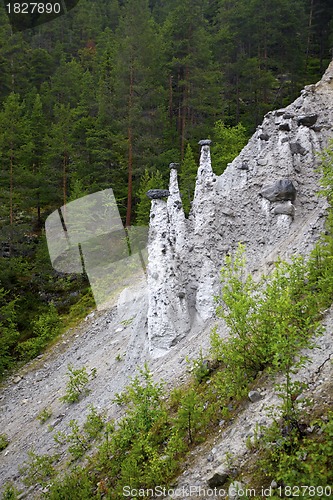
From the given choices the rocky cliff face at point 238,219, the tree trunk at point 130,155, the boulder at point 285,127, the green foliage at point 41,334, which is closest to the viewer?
the rocky cliff face at point 238,219

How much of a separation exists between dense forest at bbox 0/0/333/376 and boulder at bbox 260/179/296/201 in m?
11.4

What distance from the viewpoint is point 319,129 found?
14.2 meters

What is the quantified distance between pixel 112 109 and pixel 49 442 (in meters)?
22.2

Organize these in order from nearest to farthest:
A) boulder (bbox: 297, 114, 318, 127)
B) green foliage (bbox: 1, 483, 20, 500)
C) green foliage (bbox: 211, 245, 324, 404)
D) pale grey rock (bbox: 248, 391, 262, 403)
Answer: green foliage (bbox: 211, 245, 324, 404)
pale grey rock (bbox: 248, 391, 262, 403)
green foliage (bbox: 1, 483, 20, 500)
boulder (bbox: 297, 114, 318, 127)

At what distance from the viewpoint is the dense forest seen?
83.7ft

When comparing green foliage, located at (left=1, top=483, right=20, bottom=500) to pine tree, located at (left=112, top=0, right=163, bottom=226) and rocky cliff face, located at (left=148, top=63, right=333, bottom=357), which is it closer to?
rocky cliff face, located at (left=148, top=63, right=333, bottom=357)

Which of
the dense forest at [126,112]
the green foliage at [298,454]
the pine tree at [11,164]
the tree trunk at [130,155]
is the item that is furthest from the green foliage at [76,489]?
the pine tree at [11,164]

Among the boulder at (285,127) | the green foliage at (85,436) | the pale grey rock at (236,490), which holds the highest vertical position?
the boulder at (285,127)

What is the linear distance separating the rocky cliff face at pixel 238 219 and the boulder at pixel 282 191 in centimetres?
3

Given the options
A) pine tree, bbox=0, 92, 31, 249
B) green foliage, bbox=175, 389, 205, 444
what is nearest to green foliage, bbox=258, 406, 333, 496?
green foliage, bbox=175, 389, 205, 444

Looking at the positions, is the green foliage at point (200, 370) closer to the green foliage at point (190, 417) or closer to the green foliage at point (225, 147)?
the green foliage at point (190, 417)

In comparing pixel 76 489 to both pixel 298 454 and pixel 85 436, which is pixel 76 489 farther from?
pixel 298 454

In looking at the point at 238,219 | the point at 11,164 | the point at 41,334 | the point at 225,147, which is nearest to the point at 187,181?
the point at 225,147

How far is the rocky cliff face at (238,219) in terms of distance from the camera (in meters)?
11.9
